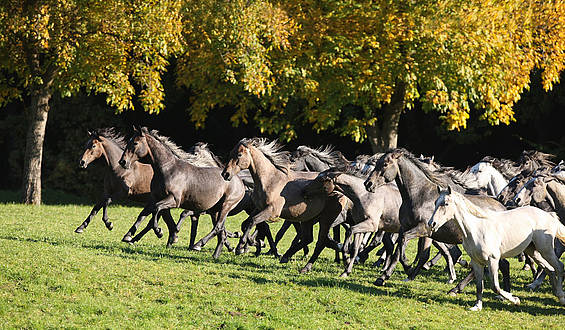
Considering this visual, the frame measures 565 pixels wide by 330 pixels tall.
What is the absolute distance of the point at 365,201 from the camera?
12.4 meters

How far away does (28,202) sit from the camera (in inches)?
919

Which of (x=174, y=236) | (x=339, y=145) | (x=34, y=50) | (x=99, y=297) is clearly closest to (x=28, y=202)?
(x=34, y=50)

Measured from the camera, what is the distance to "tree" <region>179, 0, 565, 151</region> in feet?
70.8

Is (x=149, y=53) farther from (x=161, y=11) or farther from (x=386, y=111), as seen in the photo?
(x=386, y=111)

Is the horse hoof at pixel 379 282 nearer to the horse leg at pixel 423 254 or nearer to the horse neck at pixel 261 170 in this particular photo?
the horse leg at pixel 423 254

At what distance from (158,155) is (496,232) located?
6.80 metres

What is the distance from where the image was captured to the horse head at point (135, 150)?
1423cm

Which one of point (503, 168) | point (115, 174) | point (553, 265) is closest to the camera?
point (553, 265)

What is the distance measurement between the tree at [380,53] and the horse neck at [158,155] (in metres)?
8.36

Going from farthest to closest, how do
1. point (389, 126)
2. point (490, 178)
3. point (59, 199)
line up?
point (59, 199), point (389, 126), point (490, 178)

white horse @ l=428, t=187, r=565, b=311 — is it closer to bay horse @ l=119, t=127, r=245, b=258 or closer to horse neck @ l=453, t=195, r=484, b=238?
horse neck @ l=453, t=195, r=484, b=238

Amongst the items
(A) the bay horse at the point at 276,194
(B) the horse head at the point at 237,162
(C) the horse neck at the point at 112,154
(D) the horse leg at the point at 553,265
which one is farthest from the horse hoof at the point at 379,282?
(C) the horse neck at the point at 112,154

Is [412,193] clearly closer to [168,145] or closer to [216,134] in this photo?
[168,145]

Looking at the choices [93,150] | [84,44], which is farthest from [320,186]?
[84,44]
